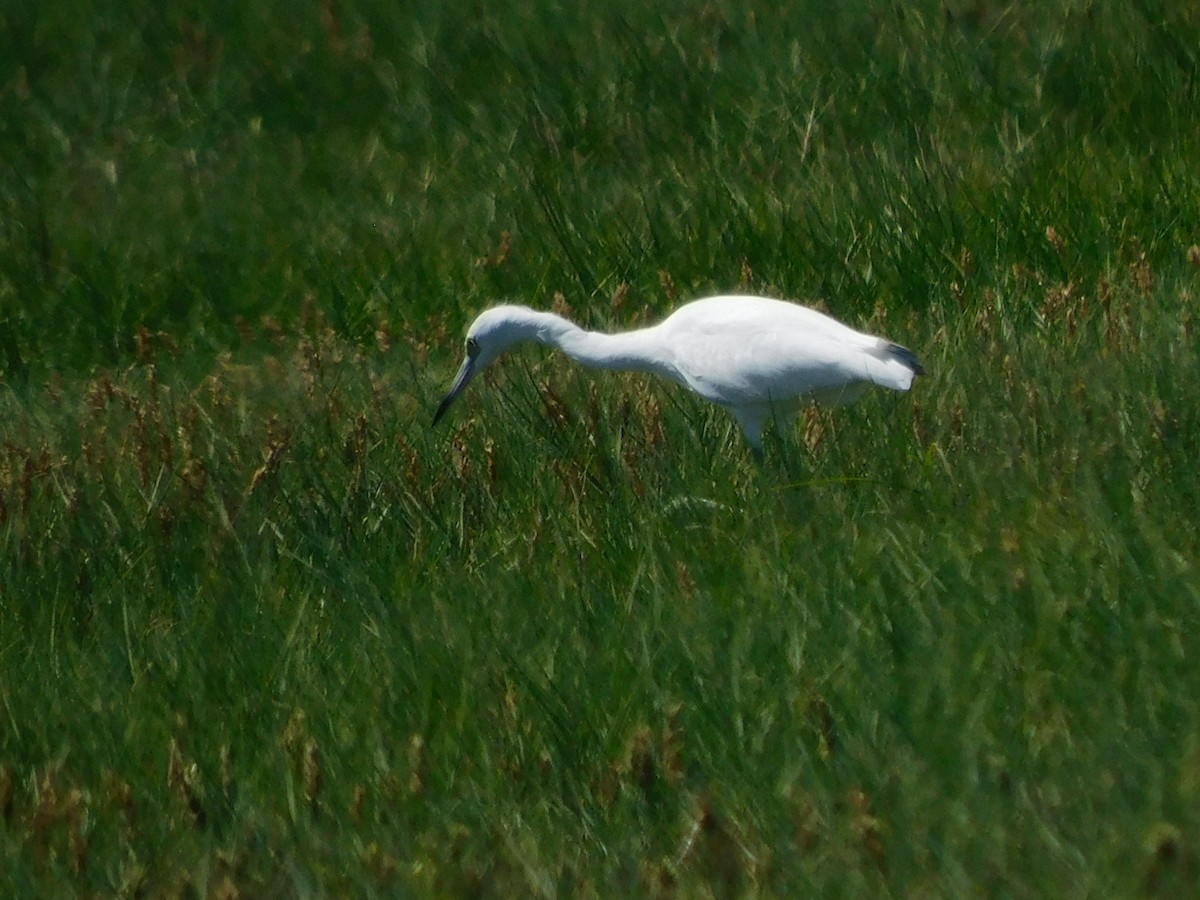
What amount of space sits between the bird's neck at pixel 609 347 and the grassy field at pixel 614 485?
10cm

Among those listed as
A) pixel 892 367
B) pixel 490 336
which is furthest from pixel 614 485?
pixel 490 336

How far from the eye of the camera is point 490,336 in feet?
17.2

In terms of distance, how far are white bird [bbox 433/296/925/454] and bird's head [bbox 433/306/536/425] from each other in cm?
15

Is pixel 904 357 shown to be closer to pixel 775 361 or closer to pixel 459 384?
pixel 775 361

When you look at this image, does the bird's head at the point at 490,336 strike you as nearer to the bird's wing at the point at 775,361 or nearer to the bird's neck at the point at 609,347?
the bird's neck at the point at 609,347

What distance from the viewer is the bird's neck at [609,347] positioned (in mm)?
4891

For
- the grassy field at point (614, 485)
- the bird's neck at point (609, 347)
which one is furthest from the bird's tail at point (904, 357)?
the bird's neck at point (609, 347)

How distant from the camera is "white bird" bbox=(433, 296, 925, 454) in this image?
4484 millimetres

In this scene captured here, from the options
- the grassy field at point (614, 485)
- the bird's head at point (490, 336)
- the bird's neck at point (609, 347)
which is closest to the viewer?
the grassy field at point (614, 485)

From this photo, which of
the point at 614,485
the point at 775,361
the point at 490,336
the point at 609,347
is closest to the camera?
the point at 614,485

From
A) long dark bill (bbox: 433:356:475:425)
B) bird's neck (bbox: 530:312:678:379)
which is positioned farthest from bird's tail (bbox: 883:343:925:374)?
long dark bill (bbox: 433:356:475:425)

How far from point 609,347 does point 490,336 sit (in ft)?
1.38

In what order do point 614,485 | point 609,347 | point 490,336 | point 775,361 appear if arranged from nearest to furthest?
point 614,485 < point 775,361 < point 609,347 < point 490,336

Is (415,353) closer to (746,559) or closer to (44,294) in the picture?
(44,294)
